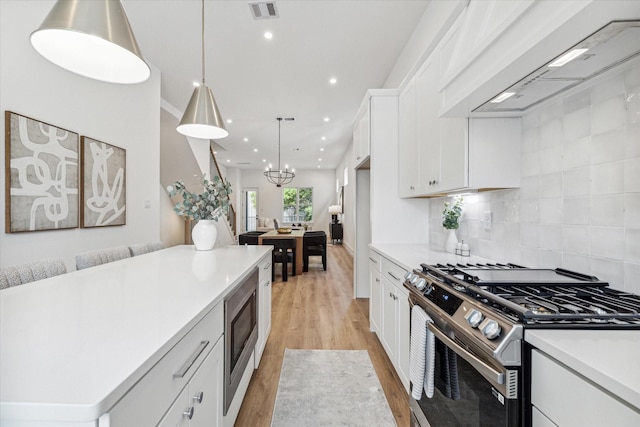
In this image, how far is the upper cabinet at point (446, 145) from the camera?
176cm

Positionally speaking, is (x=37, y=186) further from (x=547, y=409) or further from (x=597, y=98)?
(x=597, y=98)

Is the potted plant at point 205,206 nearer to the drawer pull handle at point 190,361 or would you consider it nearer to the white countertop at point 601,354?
the drawer pull handle at point 190,361

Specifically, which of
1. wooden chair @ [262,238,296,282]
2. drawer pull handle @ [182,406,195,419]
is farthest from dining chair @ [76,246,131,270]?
wooden chair @ [262,238,296,282]

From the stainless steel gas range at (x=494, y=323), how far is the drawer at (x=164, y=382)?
0.92m

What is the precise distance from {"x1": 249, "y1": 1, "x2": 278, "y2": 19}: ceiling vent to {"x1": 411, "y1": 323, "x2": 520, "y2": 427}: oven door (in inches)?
117

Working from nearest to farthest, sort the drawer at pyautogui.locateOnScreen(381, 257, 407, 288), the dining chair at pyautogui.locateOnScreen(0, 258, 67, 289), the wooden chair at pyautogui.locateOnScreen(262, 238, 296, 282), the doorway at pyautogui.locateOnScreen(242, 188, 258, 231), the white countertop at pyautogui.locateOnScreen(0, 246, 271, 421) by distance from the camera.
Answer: the white countertop at pyautogui.locateOnScreen(0, 246, 271, 421) → the dining chair at pyautogui.locateOnScreen(0, 258, 67, 289) → the drawer at pyautogui.locateOnScreen(381, 257, 407, 288) → the wooden chair at pyautogui.locateOnScreen(262, 238, 296, 282) → the doorway at pyautogui.locateOnScreen(242, 188, 258, 231)

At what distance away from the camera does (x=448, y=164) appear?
1.97 metres

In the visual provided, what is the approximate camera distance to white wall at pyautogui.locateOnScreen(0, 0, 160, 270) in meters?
2.12

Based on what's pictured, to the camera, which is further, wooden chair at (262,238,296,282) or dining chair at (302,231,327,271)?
dining chair at (302,231,327,271)

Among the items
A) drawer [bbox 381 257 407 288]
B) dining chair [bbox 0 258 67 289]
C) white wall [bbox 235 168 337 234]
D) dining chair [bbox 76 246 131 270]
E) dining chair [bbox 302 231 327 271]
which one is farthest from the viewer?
white wall [bbox 235 168 337 234]

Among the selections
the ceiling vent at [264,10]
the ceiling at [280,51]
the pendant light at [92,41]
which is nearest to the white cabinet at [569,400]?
the pendant light at [92,41]

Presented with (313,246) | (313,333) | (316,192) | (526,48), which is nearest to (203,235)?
(313,333)

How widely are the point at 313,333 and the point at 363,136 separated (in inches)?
88.2

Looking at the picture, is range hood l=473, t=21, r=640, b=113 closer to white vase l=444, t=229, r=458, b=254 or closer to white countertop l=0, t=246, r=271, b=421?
white vase l=444, t=229, r=458, b=254
